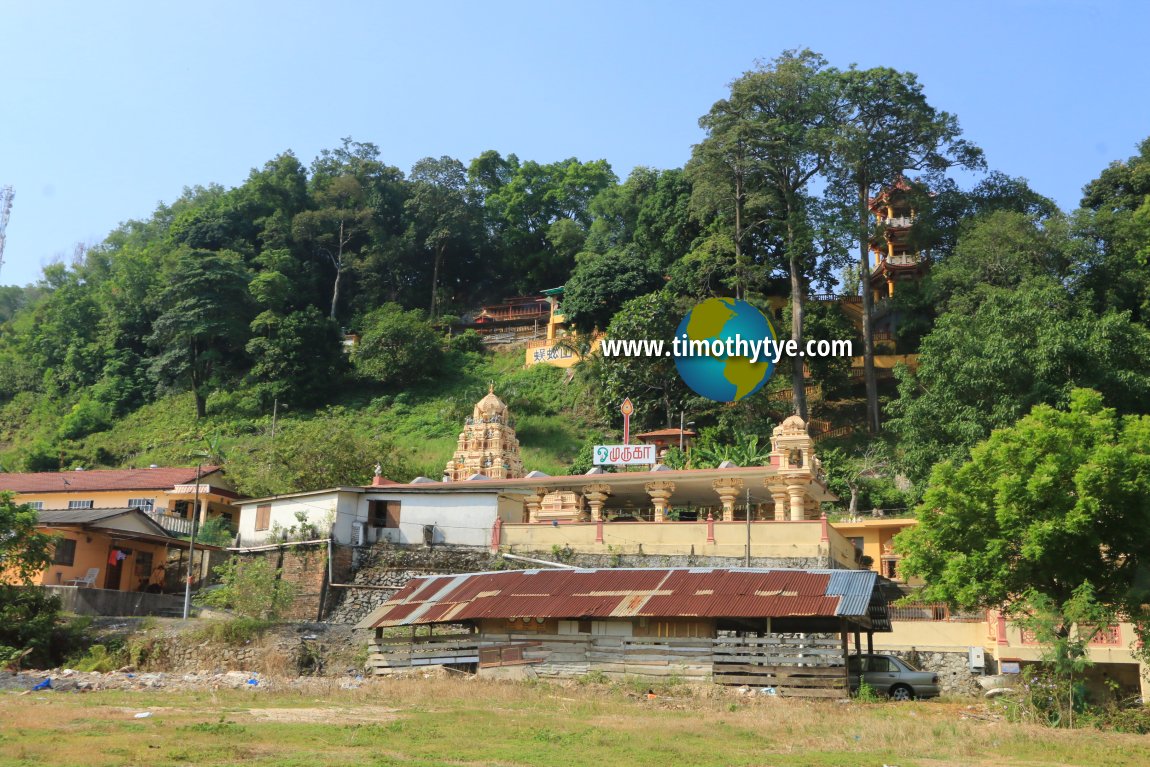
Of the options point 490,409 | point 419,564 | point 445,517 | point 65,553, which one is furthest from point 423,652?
point 490,409

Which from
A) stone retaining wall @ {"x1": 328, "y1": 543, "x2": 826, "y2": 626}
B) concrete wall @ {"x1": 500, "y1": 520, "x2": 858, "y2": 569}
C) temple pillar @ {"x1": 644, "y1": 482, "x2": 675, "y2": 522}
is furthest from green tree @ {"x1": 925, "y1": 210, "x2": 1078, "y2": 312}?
stone retaining wall @ {"x1": 328, "y1": 543, "x2": 826, "y2": 626}

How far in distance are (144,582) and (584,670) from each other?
21.0 m

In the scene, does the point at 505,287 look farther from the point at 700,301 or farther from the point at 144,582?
the point at 144,582

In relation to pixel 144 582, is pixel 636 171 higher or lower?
higher

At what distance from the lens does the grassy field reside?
50.2ft

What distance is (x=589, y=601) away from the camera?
2698 centimetres

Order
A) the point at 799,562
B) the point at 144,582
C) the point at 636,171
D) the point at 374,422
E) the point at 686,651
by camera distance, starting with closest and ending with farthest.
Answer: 1. the point at 686,651
2. the point at 799,562
3. the point at 144,582
4. the point at 374,422
5. the point at 636,171

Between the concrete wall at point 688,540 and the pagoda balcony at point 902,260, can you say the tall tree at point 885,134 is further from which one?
the concrete wall at point 688,540

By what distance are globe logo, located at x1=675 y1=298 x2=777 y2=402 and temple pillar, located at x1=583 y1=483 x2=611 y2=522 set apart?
656 inches

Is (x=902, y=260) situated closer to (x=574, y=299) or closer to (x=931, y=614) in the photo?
(x=574, y=299)

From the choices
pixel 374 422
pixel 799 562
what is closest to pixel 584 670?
pixel 799 562

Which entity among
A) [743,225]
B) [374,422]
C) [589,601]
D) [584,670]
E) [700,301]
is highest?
[743,225]

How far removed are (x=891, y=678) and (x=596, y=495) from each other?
14637mm

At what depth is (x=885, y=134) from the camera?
58.1 m
